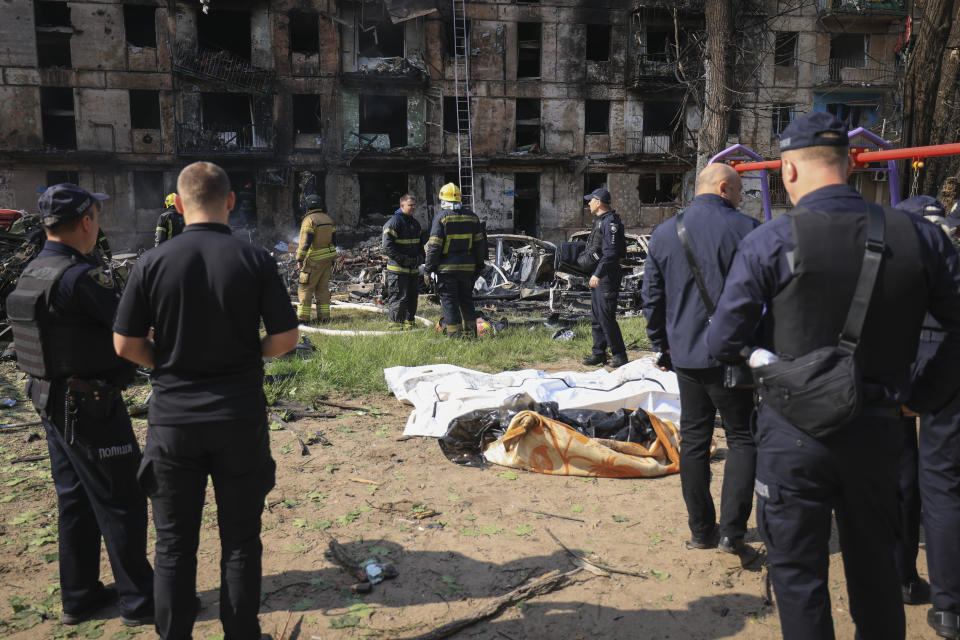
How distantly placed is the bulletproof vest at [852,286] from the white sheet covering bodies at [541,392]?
336 cm

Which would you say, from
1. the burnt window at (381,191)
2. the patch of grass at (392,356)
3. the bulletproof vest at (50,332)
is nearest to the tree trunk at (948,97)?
the patch of grass at (392,356)

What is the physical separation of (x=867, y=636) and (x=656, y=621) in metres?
0.97

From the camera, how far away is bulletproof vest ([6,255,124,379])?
9.36ft

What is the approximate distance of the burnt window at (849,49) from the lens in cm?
2977

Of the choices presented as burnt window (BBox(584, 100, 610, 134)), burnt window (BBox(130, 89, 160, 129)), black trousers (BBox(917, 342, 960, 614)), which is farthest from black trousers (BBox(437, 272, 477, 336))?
burnt window (BBox(584, 100, 610, 134))

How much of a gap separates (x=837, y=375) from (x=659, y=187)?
29.6 m

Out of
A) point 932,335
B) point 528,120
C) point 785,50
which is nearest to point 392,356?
point 932,335

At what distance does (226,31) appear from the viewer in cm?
2772

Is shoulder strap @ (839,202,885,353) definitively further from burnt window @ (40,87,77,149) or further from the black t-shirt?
burnt window @ (40,87,77,149)

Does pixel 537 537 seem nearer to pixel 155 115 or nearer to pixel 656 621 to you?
pixel 656 621

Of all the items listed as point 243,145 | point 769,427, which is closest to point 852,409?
point 769,427

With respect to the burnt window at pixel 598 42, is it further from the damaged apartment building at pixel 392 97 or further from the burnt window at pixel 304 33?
the burnt window at pixel 304 33

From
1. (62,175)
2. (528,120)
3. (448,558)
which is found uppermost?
(528,120)

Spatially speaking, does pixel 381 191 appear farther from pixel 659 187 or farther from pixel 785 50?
pixel 785 50
